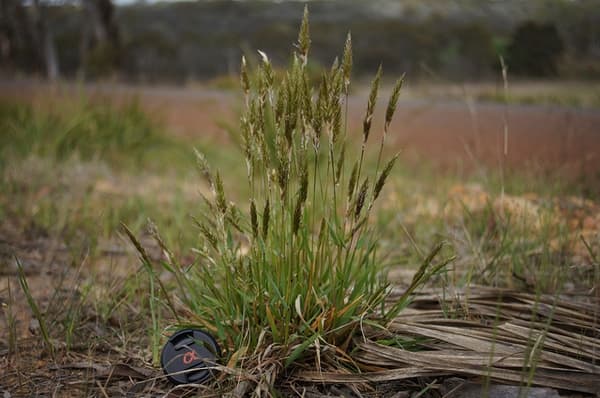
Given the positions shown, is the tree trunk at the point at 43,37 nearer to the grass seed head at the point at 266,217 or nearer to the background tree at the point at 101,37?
the background tree at the point at 101,37

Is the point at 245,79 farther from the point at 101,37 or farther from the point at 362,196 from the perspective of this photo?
the point at 101,37

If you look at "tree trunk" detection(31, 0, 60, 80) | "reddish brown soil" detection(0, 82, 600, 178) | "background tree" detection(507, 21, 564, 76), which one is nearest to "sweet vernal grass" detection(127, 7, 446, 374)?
"reddish brown soil" detection(0, 82, 600, 178)

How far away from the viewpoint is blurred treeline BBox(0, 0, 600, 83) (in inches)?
160

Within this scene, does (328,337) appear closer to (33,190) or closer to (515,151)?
(33,190)

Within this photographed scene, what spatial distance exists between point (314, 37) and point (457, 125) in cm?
Answer: 762

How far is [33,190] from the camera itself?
10.4 ft

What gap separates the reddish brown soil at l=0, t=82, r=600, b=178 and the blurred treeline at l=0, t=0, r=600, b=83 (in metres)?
0.35

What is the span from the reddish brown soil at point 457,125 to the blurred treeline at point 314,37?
0.35 metres

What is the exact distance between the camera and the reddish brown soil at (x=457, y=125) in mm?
3254

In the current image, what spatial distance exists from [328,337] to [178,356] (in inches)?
14.2

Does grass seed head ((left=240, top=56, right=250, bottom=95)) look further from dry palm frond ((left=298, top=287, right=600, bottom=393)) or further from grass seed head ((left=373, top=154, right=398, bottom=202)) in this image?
dry palm frond ((left=298, top=287, right=600, bottom=393))

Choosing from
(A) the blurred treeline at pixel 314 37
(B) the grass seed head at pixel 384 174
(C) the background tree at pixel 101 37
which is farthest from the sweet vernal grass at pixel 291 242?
(C) the background tree at pixel 101 37

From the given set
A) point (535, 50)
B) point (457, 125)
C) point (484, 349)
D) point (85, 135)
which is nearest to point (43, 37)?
point (85, 135)

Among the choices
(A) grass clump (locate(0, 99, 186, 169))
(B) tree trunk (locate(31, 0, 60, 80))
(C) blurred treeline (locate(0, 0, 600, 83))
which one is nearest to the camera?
(C) blurred treeline (locate(0, 0, 600, 83))
